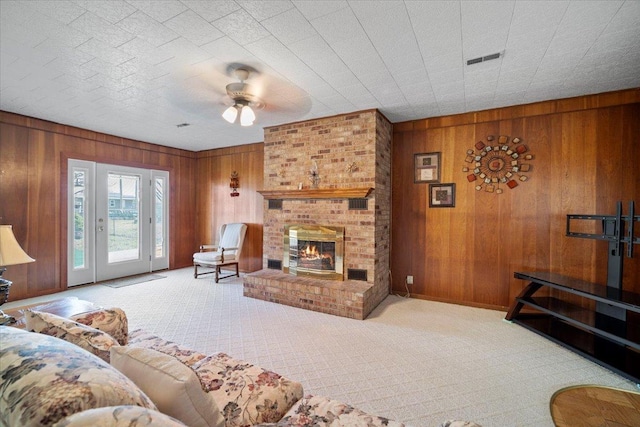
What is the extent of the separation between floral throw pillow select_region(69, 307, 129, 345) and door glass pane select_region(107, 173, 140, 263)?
14.0 ft

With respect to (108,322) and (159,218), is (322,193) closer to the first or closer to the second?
(108,322)

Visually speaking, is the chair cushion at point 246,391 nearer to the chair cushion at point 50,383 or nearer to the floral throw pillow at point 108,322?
the chair cushion at point 50,383

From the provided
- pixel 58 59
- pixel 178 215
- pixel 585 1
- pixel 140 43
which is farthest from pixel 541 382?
pixel 178 215

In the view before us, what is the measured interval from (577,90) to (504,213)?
154cm

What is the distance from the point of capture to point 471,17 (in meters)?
1.96

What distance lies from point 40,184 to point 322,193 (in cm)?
419

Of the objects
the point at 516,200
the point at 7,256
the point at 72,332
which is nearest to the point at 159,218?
the point at 7,256

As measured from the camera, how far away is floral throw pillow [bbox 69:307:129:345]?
155 centimetres

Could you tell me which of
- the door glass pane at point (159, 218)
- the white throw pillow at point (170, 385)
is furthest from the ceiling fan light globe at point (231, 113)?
the door glass pane at point (159, 218)

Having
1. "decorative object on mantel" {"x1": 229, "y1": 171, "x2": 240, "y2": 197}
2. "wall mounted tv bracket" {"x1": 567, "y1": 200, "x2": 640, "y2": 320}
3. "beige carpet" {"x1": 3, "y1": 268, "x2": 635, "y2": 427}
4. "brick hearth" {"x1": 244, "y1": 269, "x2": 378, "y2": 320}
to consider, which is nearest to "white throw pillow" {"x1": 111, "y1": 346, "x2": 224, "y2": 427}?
"beige carpet" {"x1": 3, "y1": 268, "x2": 635, "y2": 427}

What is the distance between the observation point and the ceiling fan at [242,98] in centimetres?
268

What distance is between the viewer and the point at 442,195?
4047 millimetres

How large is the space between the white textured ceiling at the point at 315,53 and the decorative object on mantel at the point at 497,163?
51cm

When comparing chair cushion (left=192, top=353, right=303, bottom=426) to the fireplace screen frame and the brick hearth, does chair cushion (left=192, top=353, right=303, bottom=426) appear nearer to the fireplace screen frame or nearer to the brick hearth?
the brick hearth
